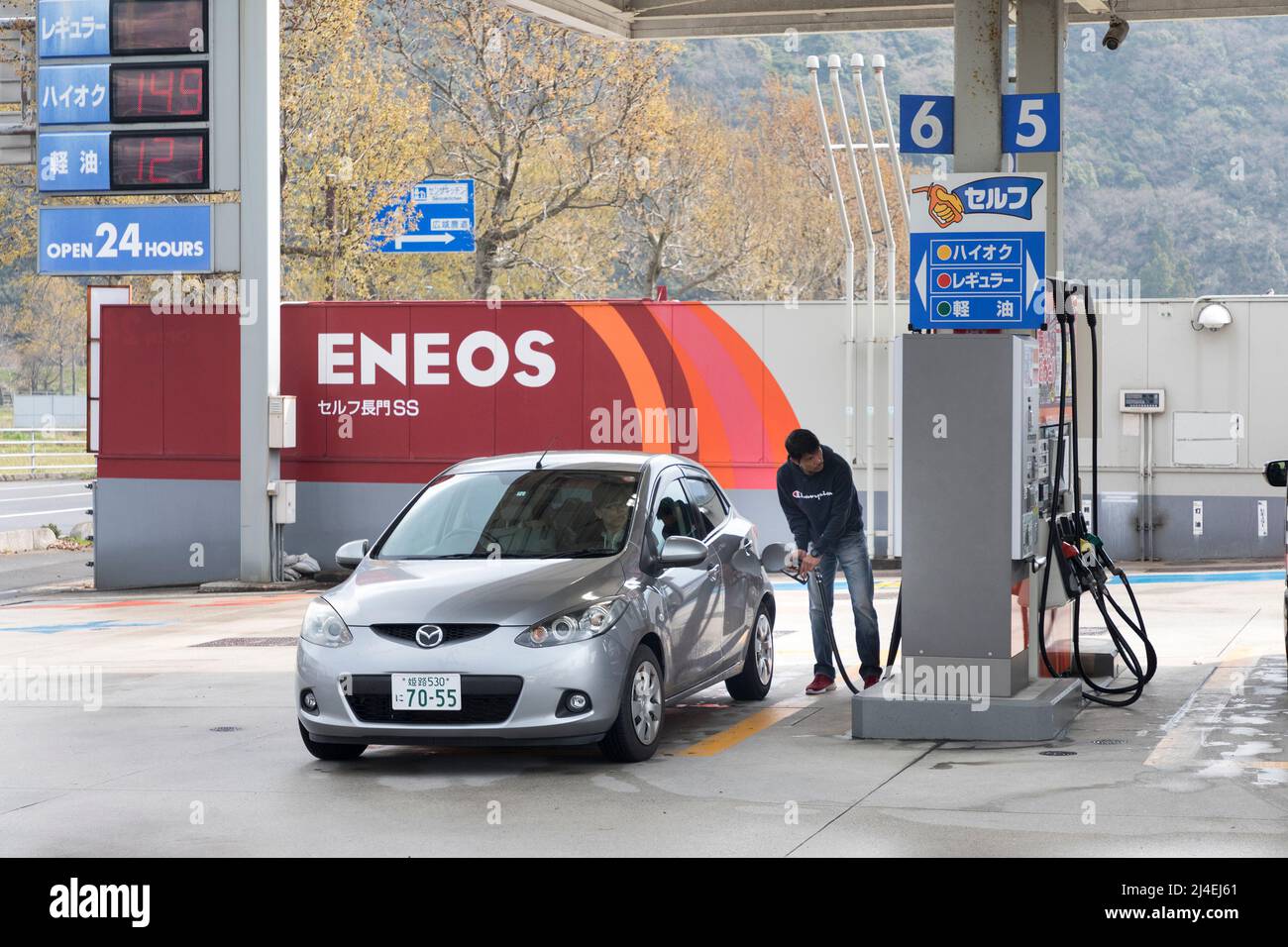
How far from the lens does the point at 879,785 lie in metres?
7.88

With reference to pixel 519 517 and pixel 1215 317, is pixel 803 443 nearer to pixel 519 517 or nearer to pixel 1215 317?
pixel 519 517

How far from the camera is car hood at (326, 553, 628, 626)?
323 inches

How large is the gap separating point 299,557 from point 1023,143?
1227 centimetres

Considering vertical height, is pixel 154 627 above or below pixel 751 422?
below

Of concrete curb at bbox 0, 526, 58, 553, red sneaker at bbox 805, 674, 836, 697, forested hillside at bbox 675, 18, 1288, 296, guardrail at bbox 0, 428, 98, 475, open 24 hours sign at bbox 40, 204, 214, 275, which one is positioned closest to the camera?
red sneaker at bbox 805, 674, 836, 697

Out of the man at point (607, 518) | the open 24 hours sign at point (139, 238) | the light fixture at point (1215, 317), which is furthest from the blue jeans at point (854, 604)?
the open 24 hours sign at point (139, 238)

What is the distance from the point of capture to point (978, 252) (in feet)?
30.3

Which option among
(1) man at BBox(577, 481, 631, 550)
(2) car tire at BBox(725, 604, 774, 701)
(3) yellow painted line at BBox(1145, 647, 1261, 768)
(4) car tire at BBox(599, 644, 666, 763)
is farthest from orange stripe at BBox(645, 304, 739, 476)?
(4) car tire at BBox(599, 644, 666, 763)

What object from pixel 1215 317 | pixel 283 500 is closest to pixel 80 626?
pixel 283 500

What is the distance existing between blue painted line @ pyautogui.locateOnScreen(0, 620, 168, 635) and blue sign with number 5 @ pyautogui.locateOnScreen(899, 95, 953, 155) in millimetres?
9477

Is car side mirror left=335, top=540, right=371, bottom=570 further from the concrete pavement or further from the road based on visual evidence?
the road

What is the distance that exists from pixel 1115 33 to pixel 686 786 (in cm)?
766
